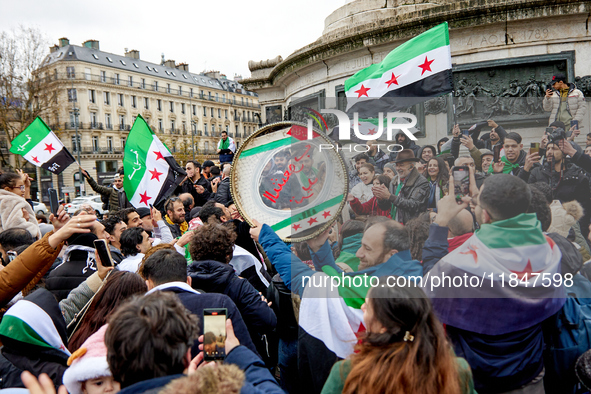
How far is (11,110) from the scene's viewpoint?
96.0ft

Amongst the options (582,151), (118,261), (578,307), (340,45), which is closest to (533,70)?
(340,45)

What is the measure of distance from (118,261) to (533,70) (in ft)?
→ 19.1

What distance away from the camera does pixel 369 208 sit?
9.61 feet

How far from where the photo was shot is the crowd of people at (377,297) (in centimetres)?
172

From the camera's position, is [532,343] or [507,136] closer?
[532,343]

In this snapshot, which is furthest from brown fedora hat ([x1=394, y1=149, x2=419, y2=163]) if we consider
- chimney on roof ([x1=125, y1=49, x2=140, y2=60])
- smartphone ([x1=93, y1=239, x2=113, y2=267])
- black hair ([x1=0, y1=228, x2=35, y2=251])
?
chimney on roof ([x1=125, y1=49, x2=140, y2=60])

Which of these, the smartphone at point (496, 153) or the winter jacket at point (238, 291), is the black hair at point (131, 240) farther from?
the smartphone at point (496, 153)

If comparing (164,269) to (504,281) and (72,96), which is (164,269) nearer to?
(504,281)

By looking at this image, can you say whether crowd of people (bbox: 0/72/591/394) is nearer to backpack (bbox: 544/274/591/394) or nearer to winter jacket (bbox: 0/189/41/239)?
backpack (bbox: 544/274/591/394)

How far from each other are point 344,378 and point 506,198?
135cm

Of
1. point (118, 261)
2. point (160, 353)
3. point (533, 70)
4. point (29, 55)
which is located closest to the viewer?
point (160, 353)

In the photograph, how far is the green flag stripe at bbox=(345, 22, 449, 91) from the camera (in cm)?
369

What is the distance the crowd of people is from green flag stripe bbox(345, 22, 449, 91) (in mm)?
806

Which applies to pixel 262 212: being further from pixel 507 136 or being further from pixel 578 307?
pixel 578 307
